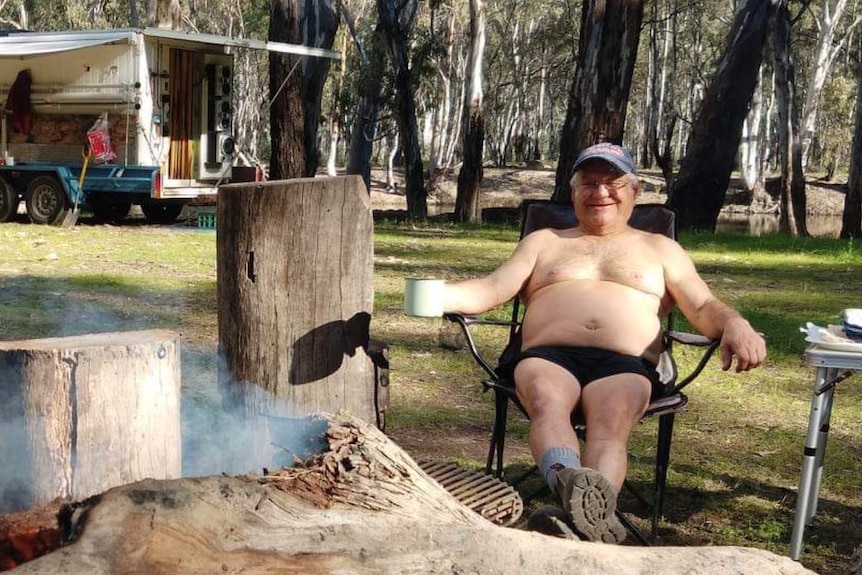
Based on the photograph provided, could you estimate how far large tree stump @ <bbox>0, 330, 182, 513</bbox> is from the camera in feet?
7.20

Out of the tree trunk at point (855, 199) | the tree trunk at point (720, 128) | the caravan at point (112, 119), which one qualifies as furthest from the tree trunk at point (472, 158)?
the tree trunk at point (855, 199)

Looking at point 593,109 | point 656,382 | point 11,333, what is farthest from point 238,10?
point 656,382

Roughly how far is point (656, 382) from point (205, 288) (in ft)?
15.6

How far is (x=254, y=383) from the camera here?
108 inches

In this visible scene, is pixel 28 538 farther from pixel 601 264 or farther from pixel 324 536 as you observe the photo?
pixel 601 264

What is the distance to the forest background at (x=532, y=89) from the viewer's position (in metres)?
11.8

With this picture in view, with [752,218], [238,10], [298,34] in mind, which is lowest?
[752,218]

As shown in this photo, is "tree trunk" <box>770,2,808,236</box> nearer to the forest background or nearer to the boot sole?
the forest background

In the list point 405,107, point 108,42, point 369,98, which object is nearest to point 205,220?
point 108,42

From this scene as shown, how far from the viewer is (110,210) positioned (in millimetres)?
13500

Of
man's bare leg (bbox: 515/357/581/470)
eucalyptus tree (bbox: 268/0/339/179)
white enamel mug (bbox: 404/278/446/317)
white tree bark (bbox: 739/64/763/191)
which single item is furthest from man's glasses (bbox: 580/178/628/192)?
white tree bark (bbox: 739/64/763/191)

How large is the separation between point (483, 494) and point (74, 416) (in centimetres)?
110

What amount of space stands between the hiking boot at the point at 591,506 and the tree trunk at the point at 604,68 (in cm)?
708

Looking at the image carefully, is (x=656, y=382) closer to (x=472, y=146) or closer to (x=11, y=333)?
(x=11, y=333)
